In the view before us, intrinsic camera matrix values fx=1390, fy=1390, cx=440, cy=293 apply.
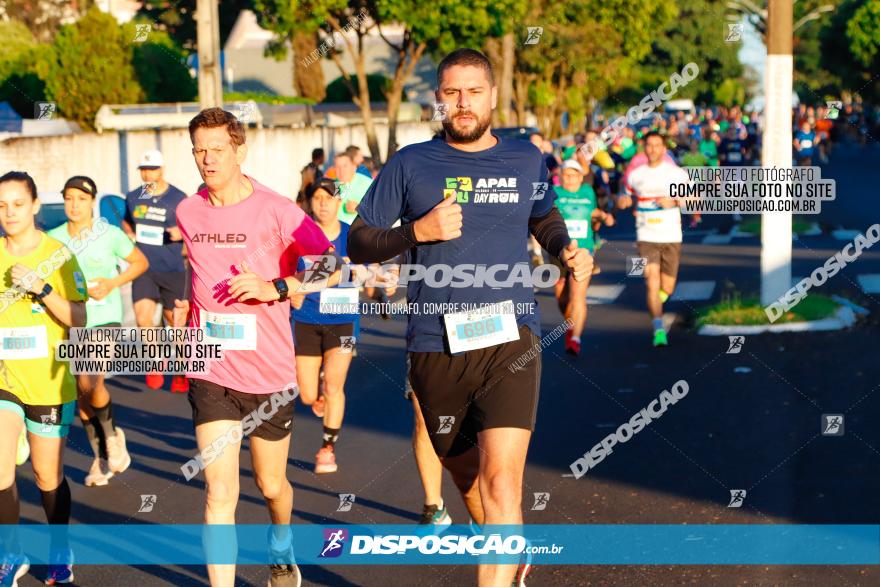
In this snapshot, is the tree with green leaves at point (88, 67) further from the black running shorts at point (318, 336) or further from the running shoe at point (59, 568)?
the running shoe at point (59, 568)

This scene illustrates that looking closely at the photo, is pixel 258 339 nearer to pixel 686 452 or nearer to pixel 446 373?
pixel 446 373

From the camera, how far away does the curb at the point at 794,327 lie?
44.4 ft

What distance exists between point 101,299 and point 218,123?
2.69m

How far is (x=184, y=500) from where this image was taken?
8312 mm

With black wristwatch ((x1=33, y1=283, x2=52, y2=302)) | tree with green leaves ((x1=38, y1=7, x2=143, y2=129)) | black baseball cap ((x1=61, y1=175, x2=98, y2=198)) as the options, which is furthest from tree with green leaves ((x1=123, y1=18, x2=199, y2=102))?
black wristwatch ((x1=33, y1=283, x2=52, y2=302))

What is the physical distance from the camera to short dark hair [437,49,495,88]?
5.32 metres

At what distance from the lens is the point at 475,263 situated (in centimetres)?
533

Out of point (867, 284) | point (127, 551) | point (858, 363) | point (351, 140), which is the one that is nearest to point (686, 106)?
point (351, 140)

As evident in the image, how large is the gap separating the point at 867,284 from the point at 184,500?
36.5 ft

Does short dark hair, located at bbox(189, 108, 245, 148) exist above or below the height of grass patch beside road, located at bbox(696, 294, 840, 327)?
above

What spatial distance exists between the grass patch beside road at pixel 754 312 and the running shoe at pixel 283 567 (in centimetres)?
841

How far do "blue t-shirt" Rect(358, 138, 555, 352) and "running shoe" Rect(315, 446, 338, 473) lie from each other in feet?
11.5

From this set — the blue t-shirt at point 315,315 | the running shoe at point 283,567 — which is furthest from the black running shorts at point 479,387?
the blue t-shirt at point 315,315

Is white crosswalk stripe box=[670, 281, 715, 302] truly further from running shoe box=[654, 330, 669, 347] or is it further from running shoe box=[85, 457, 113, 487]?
running shoe box=[85, 457, 113, 487]
